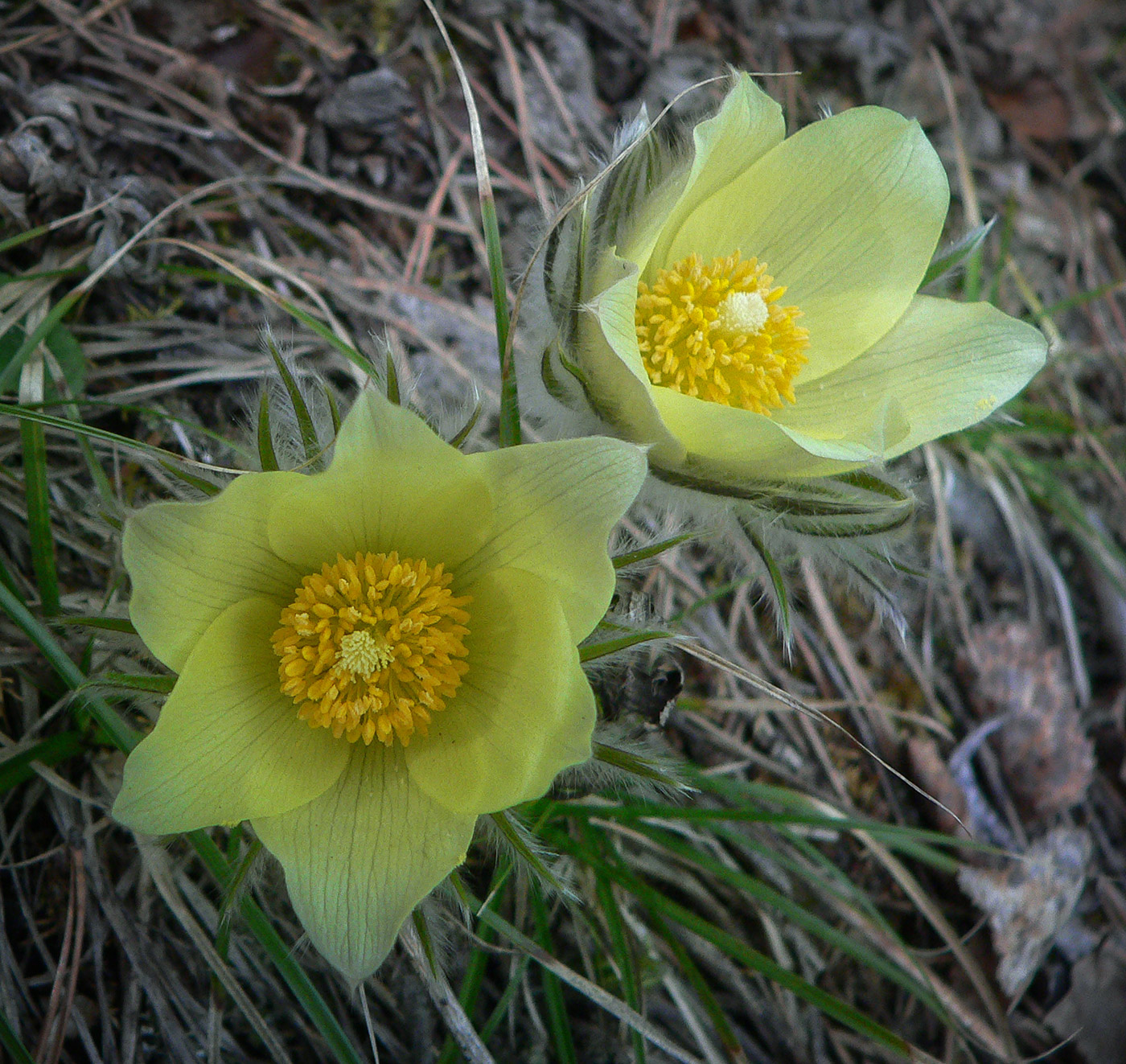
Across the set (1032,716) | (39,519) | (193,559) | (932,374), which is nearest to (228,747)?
(193,559)

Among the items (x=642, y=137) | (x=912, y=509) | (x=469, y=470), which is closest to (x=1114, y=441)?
(x=912, y=509)

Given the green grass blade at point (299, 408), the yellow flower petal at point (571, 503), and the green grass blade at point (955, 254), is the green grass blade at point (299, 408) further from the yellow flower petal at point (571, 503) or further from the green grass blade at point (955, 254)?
the green grass blade at point (955, 254)

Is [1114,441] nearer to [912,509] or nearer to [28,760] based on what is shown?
[912,509]

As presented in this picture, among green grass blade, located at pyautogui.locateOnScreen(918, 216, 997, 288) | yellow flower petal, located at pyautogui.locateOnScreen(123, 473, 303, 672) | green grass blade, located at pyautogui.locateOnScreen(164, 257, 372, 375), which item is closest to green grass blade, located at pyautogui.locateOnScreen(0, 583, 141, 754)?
yellow flower petal, located at pyautogui.locateOnScreen(123, 473, 303, 672)

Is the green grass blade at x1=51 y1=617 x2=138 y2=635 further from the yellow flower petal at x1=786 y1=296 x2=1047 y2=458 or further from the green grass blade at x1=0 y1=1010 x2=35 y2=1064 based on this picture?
the yellow flower petal at x1=786 y1=296 x2=1047 y2=458

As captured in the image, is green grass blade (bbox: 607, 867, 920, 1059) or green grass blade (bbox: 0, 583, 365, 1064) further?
green grass blade (bbox: 607, 867, 920, 1059)

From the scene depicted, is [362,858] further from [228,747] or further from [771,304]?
[771,304]
